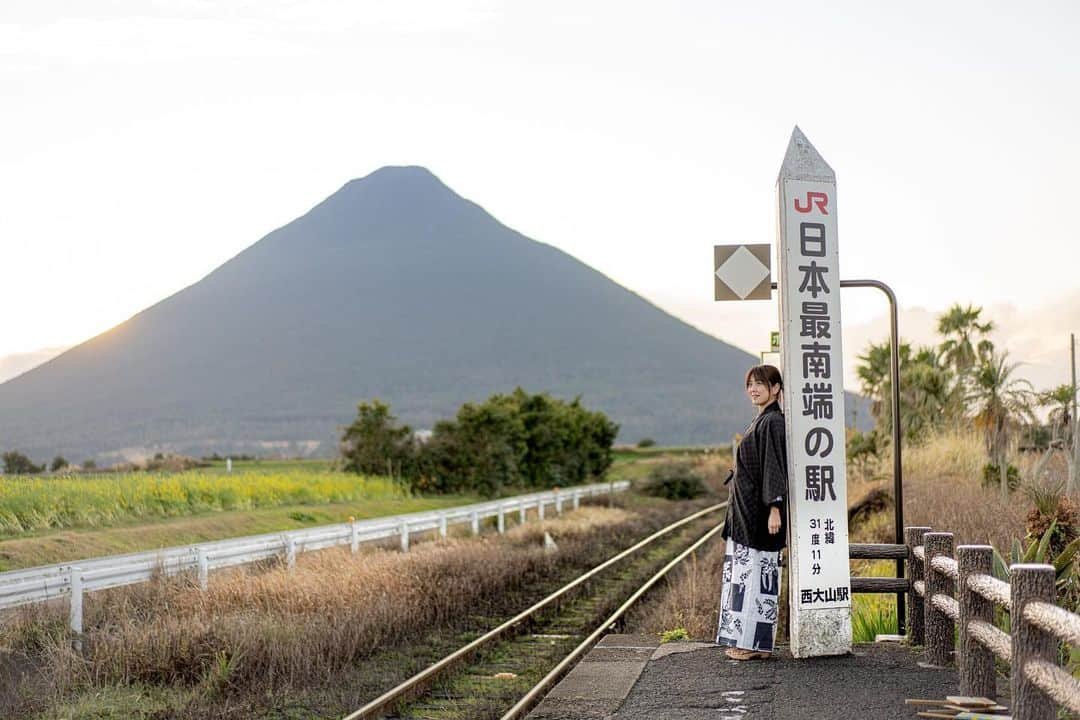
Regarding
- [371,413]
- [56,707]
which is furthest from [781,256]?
[371,413]

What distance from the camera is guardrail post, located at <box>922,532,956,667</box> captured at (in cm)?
858

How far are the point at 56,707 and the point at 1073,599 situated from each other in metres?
7.73

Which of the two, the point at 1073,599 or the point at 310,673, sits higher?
the point at 1073,599

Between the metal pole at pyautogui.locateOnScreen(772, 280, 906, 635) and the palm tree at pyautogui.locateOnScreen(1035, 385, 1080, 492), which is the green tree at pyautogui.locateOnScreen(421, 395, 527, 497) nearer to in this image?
the palm tree at pyautogui.locateOnScreen(1035, 385, 1080, 492)

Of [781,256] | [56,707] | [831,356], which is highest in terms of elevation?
[781,256]

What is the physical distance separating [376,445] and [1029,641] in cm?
3206

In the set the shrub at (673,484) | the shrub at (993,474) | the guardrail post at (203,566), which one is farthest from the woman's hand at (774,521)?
the shrub at (673,484)

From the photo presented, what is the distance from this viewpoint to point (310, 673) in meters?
10.7

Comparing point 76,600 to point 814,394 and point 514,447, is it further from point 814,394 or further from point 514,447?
point 514,447

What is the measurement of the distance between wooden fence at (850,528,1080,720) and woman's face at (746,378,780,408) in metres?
1.47

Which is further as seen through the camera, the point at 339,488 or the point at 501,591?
the point at 339,488

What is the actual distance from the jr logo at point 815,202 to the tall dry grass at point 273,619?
560 centimetres

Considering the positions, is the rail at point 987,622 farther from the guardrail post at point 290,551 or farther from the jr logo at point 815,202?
the guardrail post at point 290,551

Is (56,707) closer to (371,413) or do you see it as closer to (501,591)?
(501,591)
